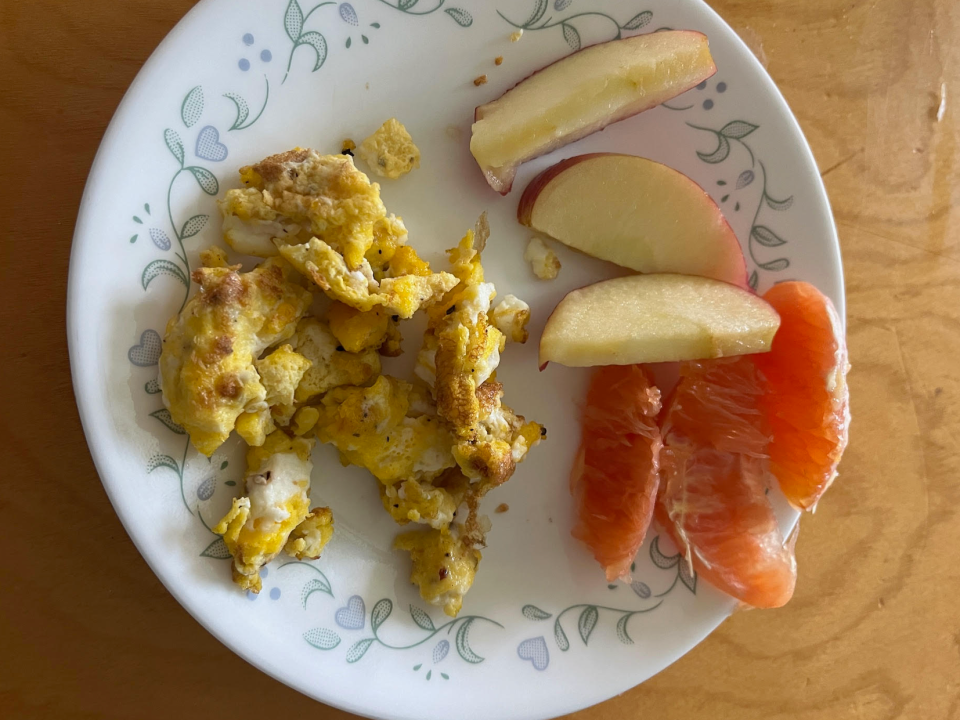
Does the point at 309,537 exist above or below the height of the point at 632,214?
below

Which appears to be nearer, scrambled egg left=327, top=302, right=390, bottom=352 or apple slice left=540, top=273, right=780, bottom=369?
scrambled egg left=327, top=302, right=390, bottom=352

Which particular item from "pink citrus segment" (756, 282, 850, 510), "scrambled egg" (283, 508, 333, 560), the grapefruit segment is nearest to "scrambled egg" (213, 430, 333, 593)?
"scrambled egg" (283, 508, 333, 560)

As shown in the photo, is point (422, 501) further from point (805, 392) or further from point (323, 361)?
point (805, 392)

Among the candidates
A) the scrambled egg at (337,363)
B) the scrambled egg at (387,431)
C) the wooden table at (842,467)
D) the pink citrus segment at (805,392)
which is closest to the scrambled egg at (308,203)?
the scrambled egg at (337,363)

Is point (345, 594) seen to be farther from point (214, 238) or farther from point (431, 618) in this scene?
point (214, 238)

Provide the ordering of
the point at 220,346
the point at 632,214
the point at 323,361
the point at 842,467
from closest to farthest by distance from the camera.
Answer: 1. the point at 220,346
2. the point at 323,361
3. the point at 632,214
4. the point at 842,467

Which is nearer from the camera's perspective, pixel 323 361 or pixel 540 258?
pixel 323 361

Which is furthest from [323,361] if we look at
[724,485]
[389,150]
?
[724,485]

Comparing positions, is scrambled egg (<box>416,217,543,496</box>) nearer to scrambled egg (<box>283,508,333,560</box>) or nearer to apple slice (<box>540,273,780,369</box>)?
apple slice (<box>540,273,780,369</box>)

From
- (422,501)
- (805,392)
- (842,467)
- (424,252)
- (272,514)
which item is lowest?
(842,467)
